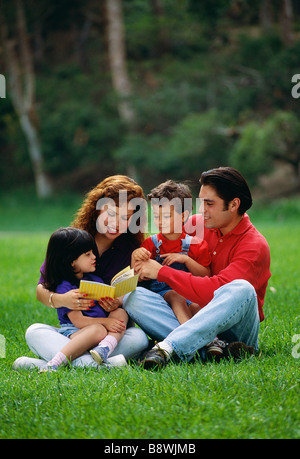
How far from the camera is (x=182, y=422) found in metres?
2.65

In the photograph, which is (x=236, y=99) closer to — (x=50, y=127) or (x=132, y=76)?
(x=132, y=76)

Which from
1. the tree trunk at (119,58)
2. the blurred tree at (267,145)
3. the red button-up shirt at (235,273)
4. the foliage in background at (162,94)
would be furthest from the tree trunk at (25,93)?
the red button-up shirt at (235,273)

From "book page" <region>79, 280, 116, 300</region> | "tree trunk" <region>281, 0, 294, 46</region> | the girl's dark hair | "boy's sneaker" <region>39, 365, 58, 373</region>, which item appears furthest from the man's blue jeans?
"tree trunk" <region>281, 0, 294, 46</region>

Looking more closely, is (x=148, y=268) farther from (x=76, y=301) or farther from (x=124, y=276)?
(x=76, y=301)

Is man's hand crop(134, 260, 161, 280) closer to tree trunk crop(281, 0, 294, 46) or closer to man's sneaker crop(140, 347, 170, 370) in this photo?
man's sneaker crop(140, 347, 170, 370)

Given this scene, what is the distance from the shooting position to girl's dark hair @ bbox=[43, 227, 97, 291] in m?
3.71

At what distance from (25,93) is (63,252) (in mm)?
19547

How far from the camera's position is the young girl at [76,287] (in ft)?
11.7

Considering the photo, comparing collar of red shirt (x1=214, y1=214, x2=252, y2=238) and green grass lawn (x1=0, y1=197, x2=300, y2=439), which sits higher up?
collar of red shirt (x1=214, y1=214, x2=252, y2=238)

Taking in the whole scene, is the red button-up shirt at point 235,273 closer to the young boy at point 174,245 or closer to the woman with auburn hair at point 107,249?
the young boy at point 174,245

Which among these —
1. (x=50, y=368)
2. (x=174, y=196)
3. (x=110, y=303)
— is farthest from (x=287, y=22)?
(x=50, y=368)

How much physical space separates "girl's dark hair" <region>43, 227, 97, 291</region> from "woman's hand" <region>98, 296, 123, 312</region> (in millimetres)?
291

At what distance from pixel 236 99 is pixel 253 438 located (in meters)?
17.3

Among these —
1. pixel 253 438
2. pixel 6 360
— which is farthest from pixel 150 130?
pixel 253 438
